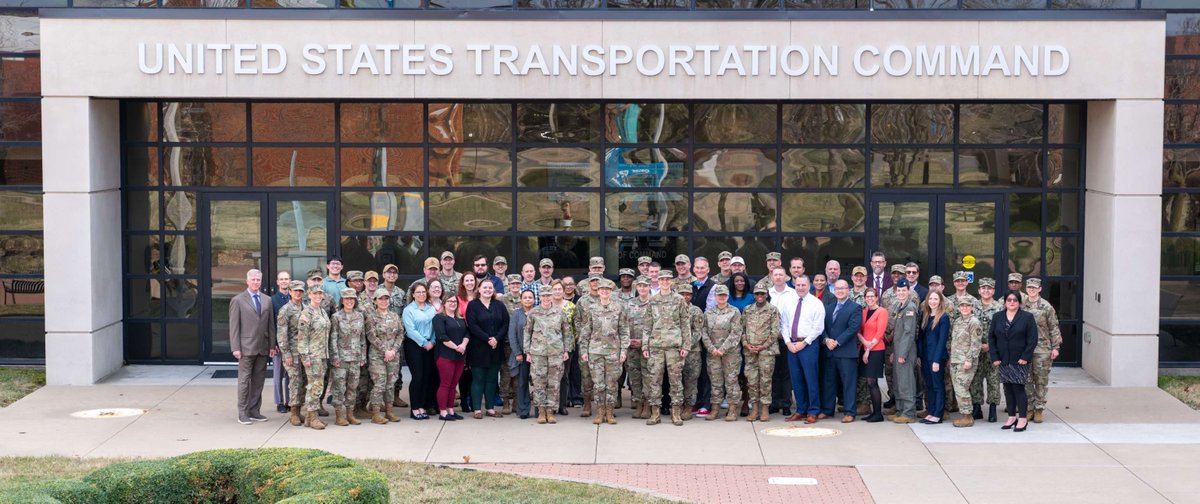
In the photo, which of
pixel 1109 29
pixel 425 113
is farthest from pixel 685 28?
pixel 1109 29

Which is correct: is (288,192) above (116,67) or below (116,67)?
below

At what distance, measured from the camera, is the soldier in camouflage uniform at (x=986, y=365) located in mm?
15613

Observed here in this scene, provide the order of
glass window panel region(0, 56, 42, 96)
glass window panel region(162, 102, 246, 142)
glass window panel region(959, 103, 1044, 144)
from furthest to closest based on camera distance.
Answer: glass window panel region(162, 102, 246, 142)
glass window panel region(959, 103, 1044, 144)
glass window panel region(0, 56, 42, 96)

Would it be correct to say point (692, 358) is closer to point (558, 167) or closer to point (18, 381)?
point (558, 167)

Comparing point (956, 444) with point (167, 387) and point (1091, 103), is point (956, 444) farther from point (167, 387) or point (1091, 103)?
point (167, 387)

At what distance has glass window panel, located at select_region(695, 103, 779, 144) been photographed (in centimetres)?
1902

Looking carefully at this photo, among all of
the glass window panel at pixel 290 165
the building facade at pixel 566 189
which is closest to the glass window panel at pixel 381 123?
the building facade at pixel 566 189

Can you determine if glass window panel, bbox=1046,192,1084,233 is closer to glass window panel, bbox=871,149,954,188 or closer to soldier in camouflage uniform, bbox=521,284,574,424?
glass window panel, bbox=871,149,954,188

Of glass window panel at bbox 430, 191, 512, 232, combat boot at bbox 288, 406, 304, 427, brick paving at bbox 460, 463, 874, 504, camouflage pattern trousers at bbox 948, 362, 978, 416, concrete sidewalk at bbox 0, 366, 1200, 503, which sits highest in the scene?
glass window panel at bbox 430, 191, 512, 232

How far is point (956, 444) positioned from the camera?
1467 cm

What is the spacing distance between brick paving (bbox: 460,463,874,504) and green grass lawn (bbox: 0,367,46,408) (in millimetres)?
6731

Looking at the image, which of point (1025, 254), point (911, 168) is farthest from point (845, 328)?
point (1025, 254)

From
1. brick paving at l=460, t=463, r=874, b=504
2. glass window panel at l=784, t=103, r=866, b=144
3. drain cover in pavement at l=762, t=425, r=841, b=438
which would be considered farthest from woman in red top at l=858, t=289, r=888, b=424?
glass window panel at l=784, t=103, r=866, b=144

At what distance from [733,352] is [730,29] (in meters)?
4.39
